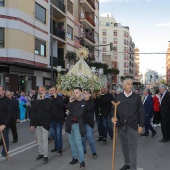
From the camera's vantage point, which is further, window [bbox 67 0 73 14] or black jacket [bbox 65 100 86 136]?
window [bbox 67 0 73 14]

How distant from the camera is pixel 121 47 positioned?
380ft

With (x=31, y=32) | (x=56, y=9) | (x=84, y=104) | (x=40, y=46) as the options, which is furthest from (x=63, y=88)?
(x=56, y=9)

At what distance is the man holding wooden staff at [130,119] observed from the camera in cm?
683

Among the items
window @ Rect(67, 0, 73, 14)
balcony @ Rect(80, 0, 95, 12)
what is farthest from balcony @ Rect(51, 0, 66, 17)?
balcony @ Rect(80, 0, 95, 12)

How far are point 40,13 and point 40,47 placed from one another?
3.11m

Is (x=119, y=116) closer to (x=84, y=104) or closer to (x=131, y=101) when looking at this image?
(x=131, y=101)

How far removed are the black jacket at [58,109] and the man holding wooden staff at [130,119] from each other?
2585 millimetres

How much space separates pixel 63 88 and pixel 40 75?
18.9m

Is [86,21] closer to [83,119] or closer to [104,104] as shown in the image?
[104,104]

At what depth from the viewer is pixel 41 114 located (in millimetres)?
8172

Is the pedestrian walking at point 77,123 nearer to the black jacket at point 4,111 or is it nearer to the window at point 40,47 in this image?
the black jacket at point 4,111

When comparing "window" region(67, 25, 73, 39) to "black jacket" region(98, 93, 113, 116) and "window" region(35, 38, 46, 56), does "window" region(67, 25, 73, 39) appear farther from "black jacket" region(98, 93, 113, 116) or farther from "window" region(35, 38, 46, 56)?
"black jacket" region(98, 93, 113, 116)

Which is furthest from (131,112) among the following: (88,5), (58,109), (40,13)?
(88,5)

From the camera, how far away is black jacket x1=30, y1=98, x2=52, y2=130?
8.11 meters
